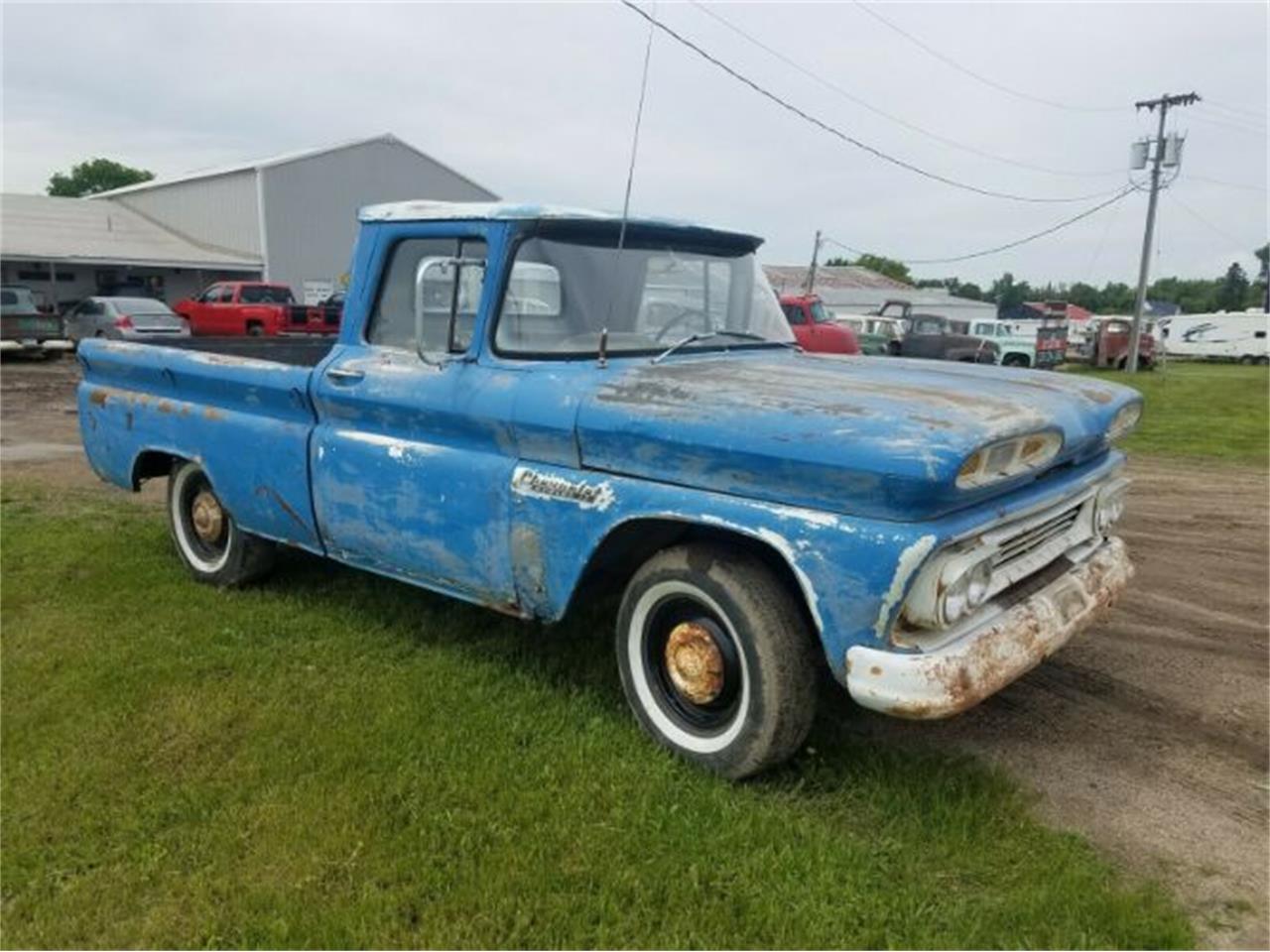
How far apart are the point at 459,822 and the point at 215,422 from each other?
Answer: 275 cm

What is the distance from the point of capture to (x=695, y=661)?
3.24 meters

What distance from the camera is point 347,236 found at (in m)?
34.7

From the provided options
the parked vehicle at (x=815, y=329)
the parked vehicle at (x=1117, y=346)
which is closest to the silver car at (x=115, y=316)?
the parked vehicle at (x=815, y=329)

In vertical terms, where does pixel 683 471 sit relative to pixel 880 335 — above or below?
below

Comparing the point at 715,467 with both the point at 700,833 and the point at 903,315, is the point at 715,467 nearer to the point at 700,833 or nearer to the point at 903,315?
the point at 700,833

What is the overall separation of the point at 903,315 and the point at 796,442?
28.5 m

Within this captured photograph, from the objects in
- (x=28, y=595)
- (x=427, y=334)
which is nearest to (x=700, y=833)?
(x=427, y=334)

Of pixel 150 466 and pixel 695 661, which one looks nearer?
pixel 695 661

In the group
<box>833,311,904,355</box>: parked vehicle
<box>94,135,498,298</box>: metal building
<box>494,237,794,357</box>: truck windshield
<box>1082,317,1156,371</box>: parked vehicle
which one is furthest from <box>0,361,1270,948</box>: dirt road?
<box>94,135,498,298</box>: metal building

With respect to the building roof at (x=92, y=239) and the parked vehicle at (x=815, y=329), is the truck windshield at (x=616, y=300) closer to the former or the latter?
the parked vehicle at (x=815, y=329)

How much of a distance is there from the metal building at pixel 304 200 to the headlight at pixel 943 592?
3237cm

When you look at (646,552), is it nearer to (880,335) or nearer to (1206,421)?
(1206,421)

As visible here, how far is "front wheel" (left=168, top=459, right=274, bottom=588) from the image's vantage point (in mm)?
5055

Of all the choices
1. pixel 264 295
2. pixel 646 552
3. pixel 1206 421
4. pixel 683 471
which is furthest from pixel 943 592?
pixel 264 295
